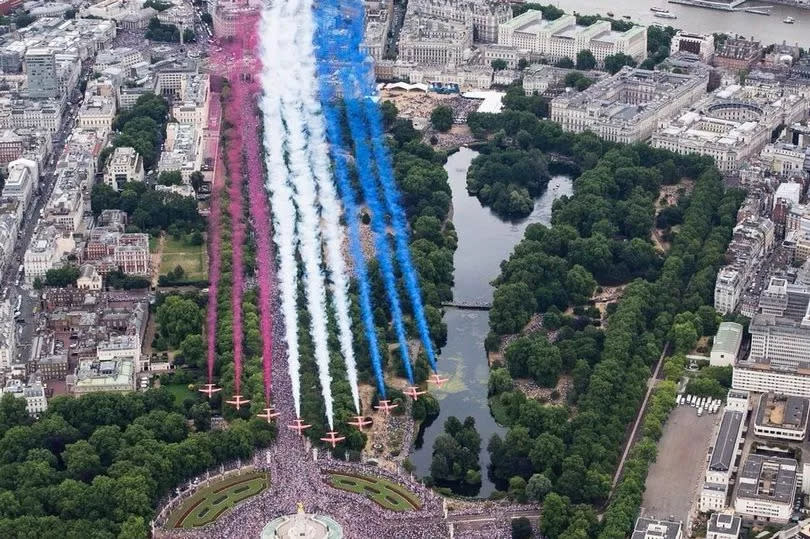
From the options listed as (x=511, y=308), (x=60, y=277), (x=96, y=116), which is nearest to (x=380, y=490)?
(x=511, y=308)

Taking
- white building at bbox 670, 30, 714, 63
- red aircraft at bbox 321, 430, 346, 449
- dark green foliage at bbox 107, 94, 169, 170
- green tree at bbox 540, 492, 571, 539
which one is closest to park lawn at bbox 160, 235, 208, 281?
dark green foliage at bbox 107, 94, 169, 170

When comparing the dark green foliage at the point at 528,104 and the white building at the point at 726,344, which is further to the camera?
the dark green foliage at the point at 528,104

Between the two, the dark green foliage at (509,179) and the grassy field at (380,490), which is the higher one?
the dark green foliage at (509,179)

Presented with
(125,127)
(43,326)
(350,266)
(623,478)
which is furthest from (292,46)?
(623,478)

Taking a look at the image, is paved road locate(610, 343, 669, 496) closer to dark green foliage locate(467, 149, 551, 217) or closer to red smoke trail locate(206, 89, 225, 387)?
red smoke trail locate(206, 89, 225, 387)

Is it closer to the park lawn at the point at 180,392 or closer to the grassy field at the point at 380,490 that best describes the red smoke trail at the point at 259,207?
the park lawn at the point at 180,392

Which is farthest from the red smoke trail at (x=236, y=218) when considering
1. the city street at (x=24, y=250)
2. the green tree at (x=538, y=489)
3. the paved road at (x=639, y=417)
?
the paved road at (x=639, y=417)
